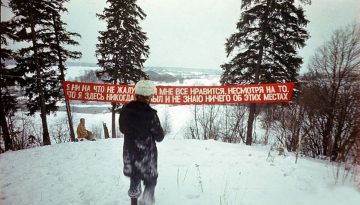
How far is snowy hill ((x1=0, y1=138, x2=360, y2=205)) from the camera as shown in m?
4.84

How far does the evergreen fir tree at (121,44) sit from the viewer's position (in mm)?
19875

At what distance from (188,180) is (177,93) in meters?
6.08

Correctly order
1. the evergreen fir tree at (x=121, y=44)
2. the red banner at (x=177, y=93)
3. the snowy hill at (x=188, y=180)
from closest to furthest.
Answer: the snowy hill at (x=188, y=180), the red banner at (x=177, y=93), the evergreen fir tree at (x=121, y=44)

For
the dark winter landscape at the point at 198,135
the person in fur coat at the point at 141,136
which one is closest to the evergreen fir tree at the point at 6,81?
the dark winter landscape at the point at 198,135

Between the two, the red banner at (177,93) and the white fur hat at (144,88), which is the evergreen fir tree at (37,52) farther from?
the white fur hat at (144,88)

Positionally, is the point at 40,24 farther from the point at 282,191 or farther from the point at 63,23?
the point at 282,191

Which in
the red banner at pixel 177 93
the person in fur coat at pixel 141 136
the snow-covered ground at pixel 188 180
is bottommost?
the snow-covered ground at pixel 188 180

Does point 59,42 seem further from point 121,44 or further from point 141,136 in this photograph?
point 141,136

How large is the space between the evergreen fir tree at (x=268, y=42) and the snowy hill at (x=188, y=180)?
9.03 metres

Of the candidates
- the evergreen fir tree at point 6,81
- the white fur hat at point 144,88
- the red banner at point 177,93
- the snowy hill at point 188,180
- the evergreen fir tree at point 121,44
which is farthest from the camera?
the evergreen fir tree at point 121,44

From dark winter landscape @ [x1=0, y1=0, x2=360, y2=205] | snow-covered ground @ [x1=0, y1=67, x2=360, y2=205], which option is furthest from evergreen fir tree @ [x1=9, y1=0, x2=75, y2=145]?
snow-covered ground @ [x1=0, y1=67, x2=360, y2=205]

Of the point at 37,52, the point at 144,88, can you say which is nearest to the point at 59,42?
the point at 37,52

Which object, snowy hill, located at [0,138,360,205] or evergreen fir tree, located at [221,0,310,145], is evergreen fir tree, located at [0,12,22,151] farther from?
evergreen fir tree, located at [221,0,310,145]

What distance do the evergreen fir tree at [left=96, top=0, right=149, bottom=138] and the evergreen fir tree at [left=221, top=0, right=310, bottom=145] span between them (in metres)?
7.72
